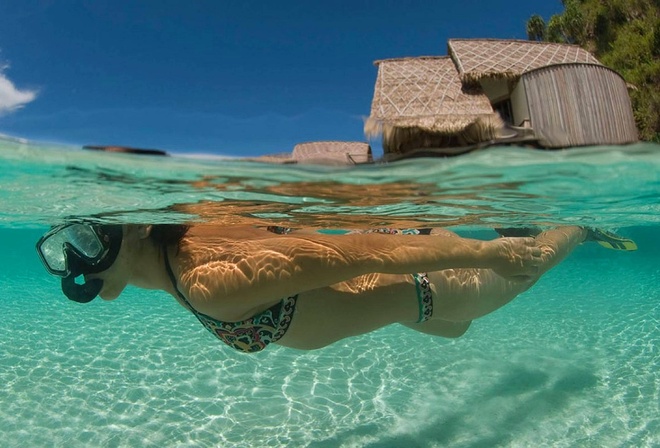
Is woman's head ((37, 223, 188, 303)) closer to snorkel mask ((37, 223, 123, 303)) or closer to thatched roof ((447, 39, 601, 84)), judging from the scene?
snorkel mask ((37, 223, 123, 303))

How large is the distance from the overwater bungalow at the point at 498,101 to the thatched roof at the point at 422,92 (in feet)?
0.06

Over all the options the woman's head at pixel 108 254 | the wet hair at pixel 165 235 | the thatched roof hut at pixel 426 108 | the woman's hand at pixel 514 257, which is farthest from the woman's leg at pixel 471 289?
the woman's head at pixel 108 254

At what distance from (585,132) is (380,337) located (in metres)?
5.25

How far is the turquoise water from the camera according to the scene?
532 centimetres

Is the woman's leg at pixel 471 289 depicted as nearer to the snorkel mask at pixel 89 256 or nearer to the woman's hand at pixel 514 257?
the woman's hand at pixel 514 257

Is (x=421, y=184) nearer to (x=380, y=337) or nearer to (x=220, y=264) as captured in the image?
(x=220, y=264)

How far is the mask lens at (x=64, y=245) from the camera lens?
11.3 ft

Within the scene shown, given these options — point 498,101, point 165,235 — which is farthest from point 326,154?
point 498,101

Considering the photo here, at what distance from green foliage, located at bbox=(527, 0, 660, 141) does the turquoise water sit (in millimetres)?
11697

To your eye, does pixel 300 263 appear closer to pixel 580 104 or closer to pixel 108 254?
pixel 108 254

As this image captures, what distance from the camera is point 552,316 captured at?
11.1 m

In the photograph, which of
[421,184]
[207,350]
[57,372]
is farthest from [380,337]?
[57,372]

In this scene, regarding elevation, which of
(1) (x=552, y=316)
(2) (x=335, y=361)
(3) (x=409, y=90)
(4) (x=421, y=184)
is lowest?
(1) (x=552, y=316)

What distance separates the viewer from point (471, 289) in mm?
4660
